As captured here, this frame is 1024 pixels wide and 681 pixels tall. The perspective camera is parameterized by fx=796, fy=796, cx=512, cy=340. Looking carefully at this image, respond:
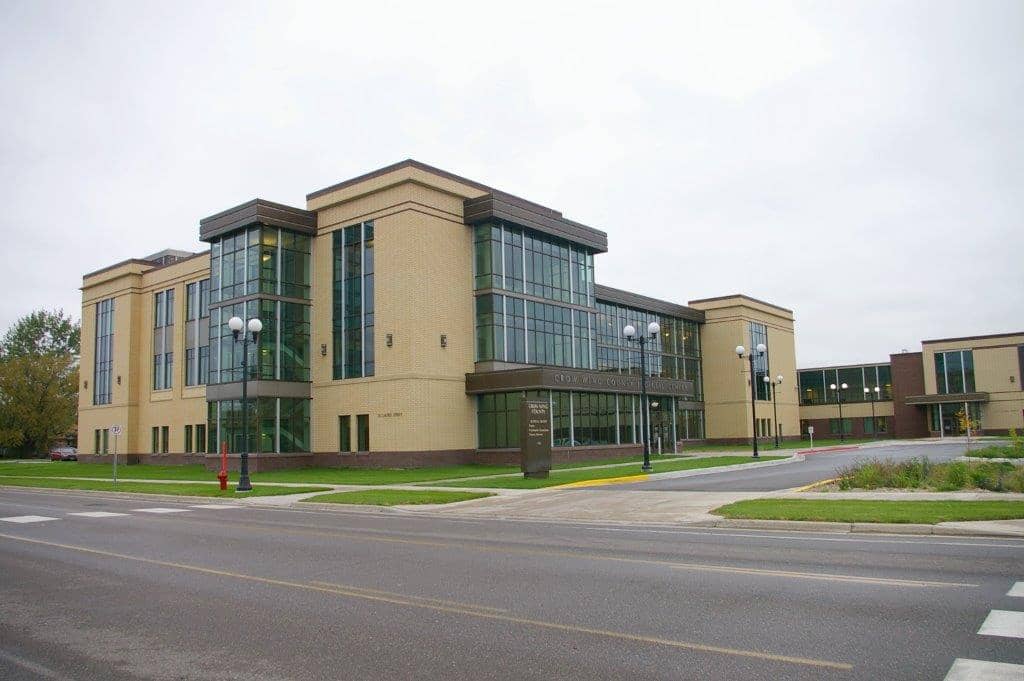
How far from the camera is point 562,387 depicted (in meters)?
41.9

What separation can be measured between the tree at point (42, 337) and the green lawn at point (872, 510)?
10243 cm

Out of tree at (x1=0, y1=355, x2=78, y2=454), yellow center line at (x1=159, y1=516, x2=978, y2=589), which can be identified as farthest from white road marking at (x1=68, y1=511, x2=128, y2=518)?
tree at (x1=0, y1=355, x2=78, y2=454)

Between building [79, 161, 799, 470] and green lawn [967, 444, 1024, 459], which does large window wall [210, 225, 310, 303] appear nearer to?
building [79, 161, 799, 470]

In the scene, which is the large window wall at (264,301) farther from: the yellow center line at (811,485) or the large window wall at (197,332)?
the yellow center line at (811,485)

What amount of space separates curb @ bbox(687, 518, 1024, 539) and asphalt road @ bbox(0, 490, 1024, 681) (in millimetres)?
645

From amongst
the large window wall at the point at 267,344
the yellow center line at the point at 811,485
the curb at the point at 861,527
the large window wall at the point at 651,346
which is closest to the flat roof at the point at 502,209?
the large window wall at the point at 267,344

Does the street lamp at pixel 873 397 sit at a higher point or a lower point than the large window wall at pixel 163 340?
lower

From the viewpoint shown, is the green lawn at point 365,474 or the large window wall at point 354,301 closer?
the green lawn at point 365,474

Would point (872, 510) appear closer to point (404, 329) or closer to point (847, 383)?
point (404, 329)

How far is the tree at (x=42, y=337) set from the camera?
10106cm

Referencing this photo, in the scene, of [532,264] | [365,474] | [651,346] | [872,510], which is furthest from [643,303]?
[872,510]

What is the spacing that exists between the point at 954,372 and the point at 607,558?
264 ft

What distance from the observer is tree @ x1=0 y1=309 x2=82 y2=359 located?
332 ft

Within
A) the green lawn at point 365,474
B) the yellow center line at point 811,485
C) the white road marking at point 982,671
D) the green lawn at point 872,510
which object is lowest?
the green lawn at point 365,474
